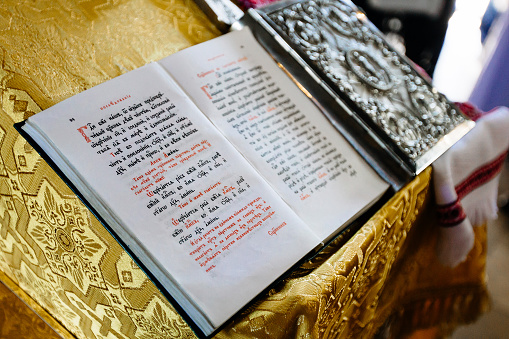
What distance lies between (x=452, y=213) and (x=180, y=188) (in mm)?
584

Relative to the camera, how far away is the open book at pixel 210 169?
0.55 meters

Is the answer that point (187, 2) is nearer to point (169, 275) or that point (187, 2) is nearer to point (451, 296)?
point (169, 275)

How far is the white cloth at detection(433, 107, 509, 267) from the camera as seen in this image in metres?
0.89

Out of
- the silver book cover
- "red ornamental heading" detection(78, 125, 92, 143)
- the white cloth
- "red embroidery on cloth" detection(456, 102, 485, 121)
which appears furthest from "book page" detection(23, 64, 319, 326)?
"red embroidery on cloth" detection(456, 102, 485, 121)

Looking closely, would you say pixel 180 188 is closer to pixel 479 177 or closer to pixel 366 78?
pixel 366 78

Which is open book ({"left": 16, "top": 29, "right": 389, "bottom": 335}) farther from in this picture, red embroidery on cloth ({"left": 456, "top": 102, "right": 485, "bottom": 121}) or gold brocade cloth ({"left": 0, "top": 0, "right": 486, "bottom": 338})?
red embroidery on cloth ({"left": 456, "top": 102, "right": 485, "bottom": 121})

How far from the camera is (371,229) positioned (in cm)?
73

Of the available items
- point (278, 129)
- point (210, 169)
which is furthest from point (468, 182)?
point (210, 169)

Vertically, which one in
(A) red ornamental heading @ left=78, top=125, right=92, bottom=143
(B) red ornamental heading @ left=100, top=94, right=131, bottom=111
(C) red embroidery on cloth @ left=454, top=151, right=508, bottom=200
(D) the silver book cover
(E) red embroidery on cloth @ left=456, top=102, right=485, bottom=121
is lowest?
(C) red embroidery on cloth @ left=454, top=151, right=508, bottom=200

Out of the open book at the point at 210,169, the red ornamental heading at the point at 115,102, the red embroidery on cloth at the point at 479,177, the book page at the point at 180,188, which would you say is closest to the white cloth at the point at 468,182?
the red embroidery on cloth at the point at 479,177

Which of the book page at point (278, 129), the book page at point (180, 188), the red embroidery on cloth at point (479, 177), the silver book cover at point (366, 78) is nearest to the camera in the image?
the book page at point (180, 188)

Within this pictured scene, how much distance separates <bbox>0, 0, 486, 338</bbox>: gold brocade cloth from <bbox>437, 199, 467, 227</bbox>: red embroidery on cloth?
0.03 metres

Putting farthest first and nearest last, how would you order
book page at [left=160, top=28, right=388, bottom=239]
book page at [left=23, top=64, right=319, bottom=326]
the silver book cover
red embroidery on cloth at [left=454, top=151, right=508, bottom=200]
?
1. red embroidery on cloth at [left=454, top=151, right=508, bottom=200]
2. the silver book cover
3. book page at [left=160, top=28, right=388, bottom=239]
4. book page at [left=23, top=64, right=319, bottom=326]

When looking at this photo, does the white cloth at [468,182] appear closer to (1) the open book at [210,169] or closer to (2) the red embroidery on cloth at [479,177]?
(2) the red embroidery on cloth at [479,177]
